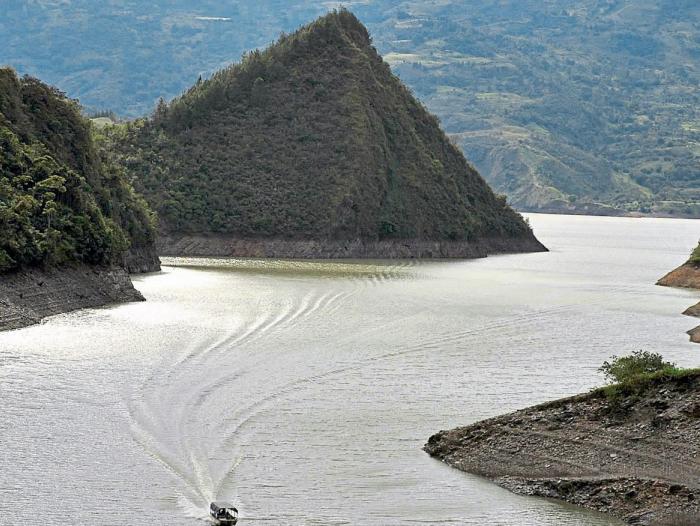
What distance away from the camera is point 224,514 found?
2820 cm

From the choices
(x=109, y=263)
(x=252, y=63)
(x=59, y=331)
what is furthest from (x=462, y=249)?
(x=59, y=331)

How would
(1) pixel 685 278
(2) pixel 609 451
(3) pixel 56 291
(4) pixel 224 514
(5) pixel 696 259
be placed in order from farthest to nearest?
1. (1) pixel 685 278
2. (5) pixel 696 259
3. (3) pixel 56 291
4. (2) pixel 609 451
5. (4) pixel 224 514

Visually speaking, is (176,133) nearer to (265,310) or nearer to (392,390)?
(265,310)

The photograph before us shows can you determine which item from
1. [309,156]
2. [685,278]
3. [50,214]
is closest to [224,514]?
[50,214]

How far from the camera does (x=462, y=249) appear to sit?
152m

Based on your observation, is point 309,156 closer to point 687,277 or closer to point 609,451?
point 687,277

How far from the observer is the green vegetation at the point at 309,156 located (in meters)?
142

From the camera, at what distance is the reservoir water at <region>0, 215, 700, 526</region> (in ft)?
99.6

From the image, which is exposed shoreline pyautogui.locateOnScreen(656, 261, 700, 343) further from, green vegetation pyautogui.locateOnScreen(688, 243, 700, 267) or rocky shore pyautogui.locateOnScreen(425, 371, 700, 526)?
rocky shore pyautogui.locateOnScreen(425, 371, 700, 526)

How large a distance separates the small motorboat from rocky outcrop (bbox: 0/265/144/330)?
99.3 feet

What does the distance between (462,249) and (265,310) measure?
83.1 meters

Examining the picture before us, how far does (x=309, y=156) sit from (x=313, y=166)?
5.54 ft

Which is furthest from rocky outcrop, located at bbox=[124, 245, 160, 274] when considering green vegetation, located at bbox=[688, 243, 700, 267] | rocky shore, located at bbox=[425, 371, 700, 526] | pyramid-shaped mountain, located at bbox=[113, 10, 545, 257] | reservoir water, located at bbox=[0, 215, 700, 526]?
rocky shore, located at bbox=[425, 371, 700, 526]

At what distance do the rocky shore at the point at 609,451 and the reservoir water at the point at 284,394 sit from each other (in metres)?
0.68
